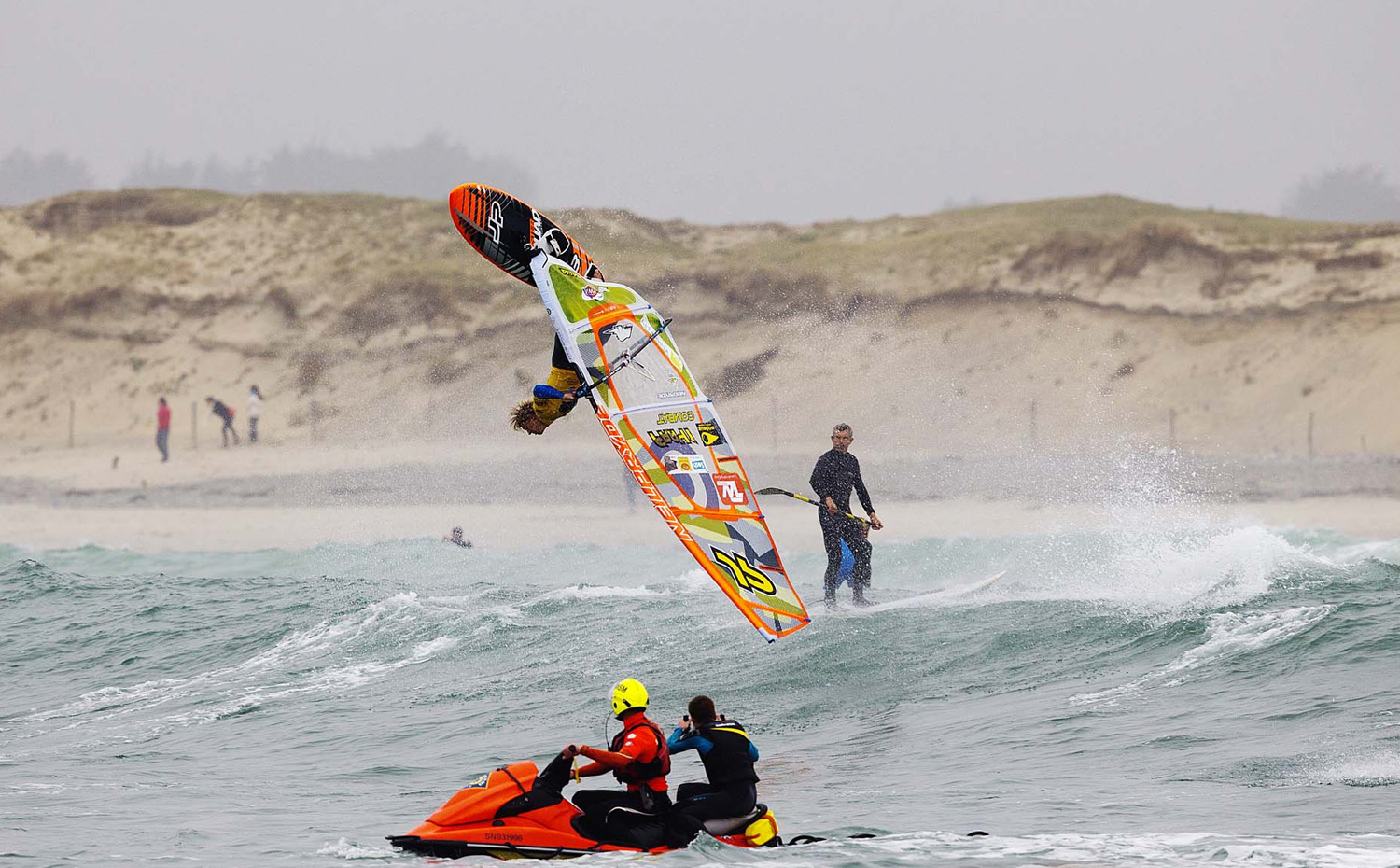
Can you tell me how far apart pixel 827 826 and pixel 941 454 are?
21.2m

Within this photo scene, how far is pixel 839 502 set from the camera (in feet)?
40.4

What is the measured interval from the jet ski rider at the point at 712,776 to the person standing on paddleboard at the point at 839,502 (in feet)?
16.9

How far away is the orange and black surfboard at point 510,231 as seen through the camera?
11359 mm

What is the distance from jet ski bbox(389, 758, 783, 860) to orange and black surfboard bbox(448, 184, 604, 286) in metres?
5.34

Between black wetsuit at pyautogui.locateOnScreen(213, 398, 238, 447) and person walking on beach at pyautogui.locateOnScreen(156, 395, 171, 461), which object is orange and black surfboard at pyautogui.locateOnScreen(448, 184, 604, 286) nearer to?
person walking on beach at pyautogui.locateOnScreen(156, 395, 171, 461)

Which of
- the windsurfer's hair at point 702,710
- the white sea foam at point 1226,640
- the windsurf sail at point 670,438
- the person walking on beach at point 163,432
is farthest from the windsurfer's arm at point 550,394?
the person walking on beach at point 163,432

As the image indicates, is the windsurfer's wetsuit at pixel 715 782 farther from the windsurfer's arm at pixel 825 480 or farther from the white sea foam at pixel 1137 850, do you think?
the windsurfer's arm at pixel 825 480

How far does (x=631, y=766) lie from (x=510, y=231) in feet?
18.6

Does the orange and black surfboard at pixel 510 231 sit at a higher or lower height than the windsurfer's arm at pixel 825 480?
higher

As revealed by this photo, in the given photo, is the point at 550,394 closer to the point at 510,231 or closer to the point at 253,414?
the point at 510,231

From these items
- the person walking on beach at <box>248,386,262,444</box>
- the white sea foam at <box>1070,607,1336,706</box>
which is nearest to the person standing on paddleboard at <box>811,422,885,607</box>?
the white sea foam at <box>1070,607,1336,706</box>

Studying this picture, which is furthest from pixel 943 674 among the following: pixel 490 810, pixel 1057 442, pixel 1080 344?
pixel 1080 344

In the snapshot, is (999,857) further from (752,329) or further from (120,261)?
(120,261)

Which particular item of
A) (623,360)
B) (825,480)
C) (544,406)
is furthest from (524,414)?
(825,480)
